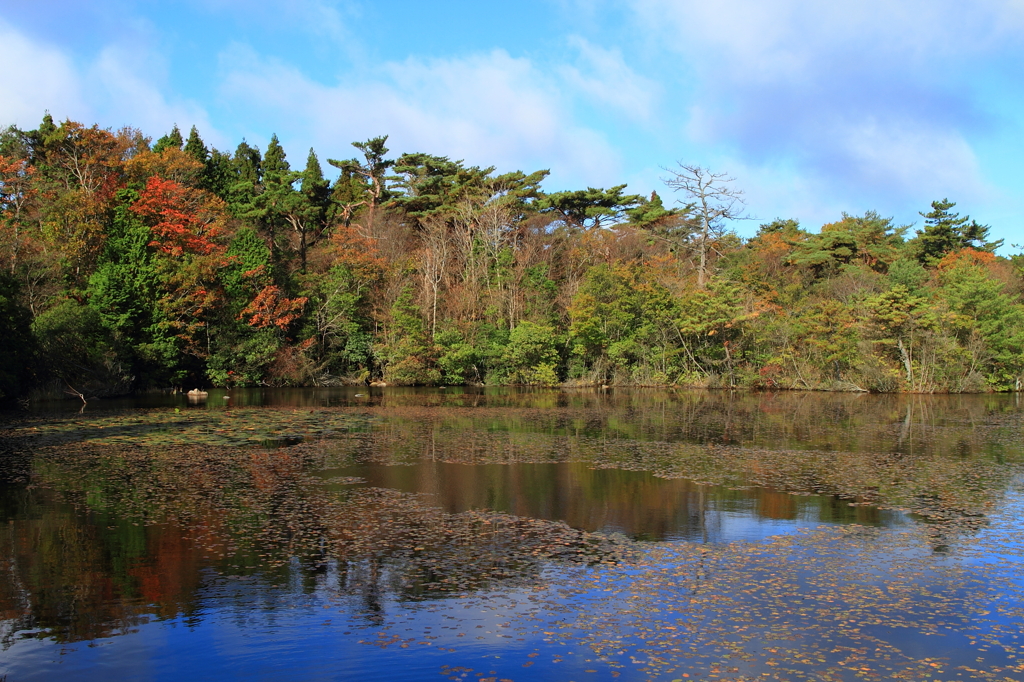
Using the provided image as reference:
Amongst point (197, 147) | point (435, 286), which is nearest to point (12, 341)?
point (435, 286)

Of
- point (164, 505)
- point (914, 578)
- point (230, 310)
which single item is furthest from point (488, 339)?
point (914, 578)

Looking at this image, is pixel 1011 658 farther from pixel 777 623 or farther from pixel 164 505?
pixel 164 505

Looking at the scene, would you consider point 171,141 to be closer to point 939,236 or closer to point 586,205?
point 586,205

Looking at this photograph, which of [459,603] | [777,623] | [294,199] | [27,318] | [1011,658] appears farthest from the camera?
[294,199]

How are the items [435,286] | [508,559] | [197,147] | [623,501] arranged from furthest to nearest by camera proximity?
[197,147] → [435,286] → [623,501] → [508,559]

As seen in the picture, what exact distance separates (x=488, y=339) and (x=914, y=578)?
40.2m

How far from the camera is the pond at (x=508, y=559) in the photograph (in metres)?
7.11

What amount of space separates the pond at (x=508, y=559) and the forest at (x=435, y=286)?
18.8 meters

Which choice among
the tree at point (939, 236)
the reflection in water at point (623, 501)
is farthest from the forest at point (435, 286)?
the reflection in water at point (623, 501)

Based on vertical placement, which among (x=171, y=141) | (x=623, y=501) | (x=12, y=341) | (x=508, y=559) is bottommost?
(x=508, y=559)

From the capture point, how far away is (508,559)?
1005cm

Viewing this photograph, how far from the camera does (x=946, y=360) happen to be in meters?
43.2

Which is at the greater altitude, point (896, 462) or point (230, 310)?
point (230, 310)

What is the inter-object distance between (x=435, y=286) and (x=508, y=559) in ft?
131
